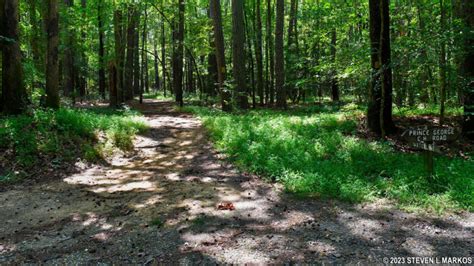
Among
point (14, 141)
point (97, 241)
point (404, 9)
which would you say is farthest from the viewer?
point (404, 9)

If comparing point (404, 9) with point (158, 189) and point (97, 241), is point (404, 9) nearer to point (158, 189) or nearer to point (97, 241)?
point (158, 189)

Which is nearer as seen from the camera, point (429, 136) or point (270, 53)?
point (429, 136)

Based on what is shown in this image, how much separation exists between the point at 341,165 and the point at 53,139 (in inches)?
271

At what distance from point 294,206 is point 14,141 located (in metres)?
6.76

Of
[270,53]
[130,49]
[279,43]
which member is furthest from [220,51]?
[130,49]

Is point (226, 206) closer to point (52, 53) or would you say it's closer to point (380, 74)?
point (380, 74)

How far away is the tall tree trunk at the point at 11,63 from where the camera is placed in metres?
10.3

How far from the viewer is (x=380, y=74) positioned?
33.6 feet

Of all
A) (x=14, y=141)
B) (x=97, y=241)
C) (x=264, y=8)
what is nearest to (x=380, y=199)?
(x=97, y=241)

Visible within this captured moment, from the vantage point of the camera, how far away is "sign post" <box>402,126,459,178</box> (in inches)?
255

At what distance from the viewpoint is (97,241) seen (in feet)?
16.5

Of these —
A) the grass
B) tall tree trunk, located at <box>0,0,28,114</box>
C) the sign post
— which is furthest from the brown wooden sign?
tall tree trunk, located at <box>0,0,28,114</box>

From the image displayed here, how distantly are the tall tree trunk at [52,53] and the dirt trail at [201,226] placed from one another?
4.64 m

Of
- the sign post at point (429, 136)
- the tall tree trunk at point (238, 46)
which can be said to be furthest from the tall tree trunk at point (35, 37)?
the sign post at point (429, 136)
